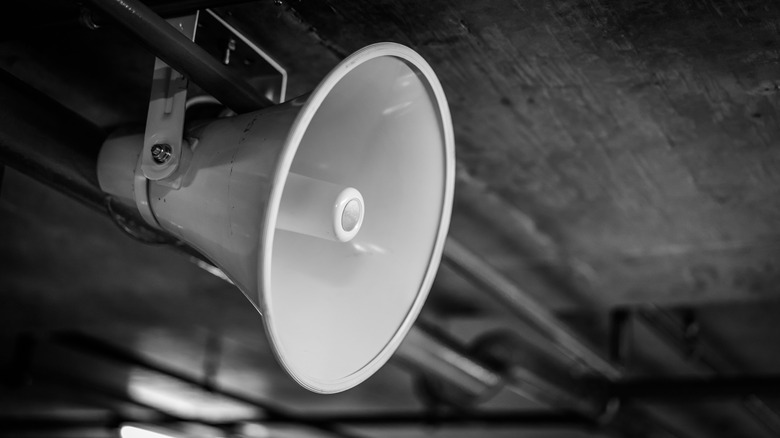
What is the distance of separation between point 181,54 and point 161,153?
0.15 metres

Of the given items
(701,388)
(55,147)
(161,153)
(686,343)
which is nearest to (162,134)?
(161,153)

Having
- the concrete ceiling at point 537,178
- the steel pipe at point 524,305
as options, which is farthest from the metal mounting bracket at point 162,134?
the steel pipe at point 524,305

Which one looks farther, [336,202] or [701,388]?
[701,388]

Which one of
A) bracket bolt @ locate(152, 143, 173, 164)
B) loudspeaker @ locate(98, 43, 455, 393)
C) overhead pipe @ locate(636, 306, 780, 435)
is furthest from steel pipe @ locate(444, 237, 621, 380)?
bracket bolt @ locate(152, 143, 173, 164)

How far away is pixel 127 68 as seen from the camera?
176cm

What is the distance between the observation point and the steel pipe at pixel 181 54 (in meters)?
1.19

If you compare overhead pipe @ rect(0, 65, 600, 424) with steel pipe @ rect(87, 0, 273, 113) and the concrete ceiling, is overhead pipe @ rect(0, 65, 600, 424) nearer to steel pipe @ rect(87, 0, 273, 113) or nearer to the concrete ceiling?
the concrete ceiling

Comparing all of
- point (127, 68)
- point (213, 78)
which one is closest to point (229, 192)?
point (213, 78)

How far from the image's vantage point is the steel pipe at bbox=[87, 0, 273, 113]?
1194 millimetres

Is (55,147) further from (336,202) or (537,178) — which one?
(537,178)

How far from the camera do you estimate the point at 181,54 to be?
4.11 ft

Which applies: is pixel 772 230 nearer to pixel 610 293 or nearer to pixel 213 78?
pixel 610 293

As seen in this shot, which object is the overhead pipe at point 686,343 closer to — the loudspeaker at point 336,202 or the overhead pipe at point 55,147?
the loudspeaker at point 336,202

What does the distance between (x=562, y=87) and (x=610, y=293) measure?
1.31m
